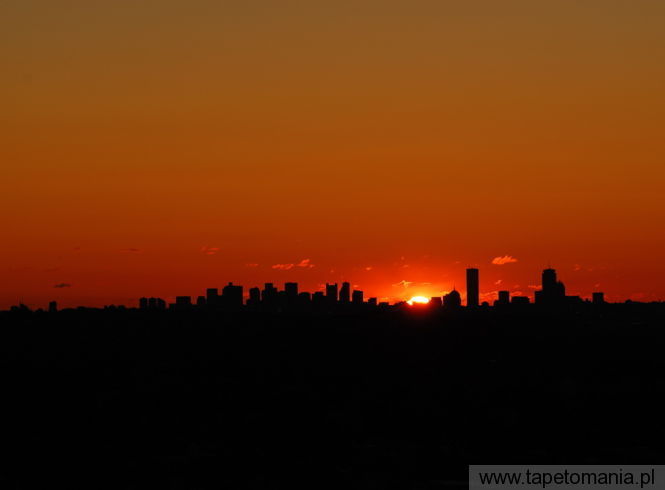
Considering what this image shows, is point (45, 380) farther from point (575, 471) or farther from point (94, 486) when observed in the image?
point (575, 471)

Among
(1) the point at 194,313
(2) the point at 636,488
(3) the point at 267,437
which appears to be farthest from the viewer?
(1) the point at 194,313

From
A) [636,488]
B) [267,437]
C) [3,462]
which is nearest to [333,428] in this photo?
[267,437]

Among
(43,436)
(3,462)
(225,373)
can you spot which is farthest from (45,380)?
(3,462)

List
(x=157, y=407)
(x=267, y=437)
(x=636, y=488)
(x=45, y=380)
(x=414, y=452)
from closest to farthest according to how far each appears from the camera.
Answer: (x=636, y=488), (x=414, y=452), (x=267, y=437), (x=157, y=407), (x=45, y=380)

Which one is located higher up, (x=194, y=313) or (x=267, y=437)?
Result: (x=194, y=313)

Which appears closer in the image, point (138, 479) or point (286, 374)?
point (138, 479)

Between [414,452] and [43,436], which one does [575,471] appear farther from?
[43,436]
